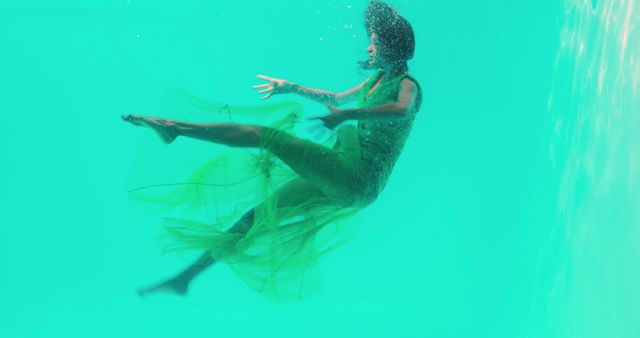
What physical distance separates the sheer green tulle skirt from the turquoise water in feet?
9.00

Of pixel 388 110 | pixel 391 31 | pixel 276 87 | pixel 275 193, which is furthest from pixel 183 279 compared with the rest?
pixel 391 31

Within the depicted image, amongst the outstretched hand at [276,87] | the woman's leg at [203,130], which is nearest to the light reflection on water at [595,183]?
the outstretched hand at [276,87]

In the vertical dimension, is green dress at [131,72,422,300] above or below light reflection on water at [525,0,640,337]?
below

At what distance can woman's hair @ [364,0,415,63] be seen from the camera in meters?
2.90

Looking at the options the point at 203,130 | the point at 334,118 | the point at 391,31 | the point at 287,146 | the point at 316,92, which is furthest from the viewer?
the point at 316,92

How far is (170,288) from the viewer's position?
3.08m

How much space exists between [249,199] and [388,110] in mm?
992

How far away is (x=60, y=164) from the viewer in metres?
5.82

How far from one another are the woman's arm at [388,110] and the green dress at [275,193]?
0.09 m

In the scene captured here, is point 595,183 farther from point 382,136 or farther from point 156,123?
point 156,123

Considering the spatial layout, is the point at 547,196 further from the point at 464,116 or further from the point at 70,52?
the point at 70,52

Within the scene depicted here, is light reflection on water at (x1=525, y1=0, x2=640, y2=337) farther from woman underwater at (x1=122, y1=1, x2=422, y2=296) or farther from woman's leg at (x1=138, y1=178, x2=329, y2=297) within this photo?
woman's leg at (x1=138, y1=178, x2=329, y2=297)

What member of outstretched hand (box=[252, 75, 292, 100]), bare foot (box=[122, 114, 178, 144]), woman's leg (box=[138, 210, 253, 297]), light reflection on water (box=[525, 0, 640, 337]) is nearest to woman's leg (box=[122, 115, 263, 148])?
bare foot (box=[122, 114, 178, 144])

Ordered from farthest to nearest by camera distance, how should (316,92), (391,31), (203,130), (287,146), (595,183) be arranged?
1. (595,183)
2. (316,92)
3. (391,31)
4. (287,146)
5. (203,130)
